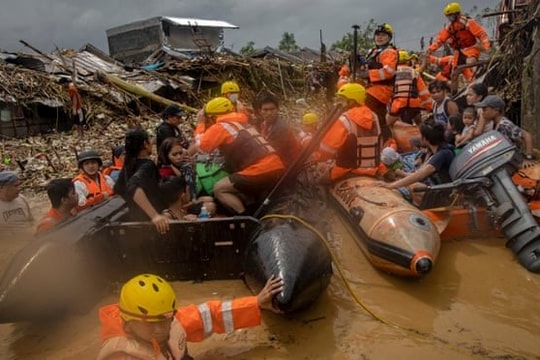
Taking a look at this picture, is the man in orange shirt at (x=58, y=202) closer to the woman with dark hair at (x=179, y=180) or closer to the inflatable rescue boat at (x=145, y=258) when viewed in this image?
the inflatable rescue boat at (x=145, y=258)

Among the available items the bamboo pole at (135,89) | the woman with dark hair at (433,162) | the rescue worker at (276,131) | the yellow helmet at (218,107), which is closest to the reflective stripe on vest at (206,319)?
the woman with dark hair at (433,162)

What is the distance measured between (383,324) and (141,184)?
222 centimetres

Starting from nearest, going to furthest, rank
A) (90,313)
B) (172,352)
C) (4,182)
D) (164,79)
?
(172,352), (90,313), (4,182), (164,79)

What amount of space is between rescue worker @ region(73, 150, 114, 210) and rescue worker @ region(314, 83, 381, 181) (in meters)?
2.34

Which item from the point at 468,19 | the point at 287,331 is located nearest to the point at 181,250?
the point at 287,331

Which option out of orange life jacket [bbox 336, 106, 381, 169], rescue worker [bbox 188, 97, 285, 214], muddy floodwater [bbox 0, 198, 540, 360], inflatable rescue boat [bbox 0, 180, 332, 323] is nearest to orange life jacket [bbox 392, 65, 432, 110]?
orange life jacket [bbox 336, 106, 381, 169]

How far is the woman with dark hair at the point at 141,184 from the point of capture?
157 inches

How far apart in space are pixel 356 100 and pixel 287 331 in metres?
2.84

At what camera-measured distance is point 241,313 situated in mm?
3000

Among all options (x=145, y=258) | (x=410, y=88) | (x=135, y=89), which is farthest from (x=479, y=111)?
(x=135, y=89)

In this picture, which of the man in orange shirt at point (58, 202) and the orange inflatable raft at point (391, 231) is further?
the man in orange shirt at point (58, 202)

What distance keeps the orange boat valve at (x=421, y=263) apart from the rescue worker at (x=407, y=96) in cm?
400

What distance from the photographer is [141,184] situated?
400cm

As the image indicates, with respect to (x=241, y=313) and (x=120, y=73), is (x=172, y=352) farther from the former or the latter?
(x=120, y=73)
